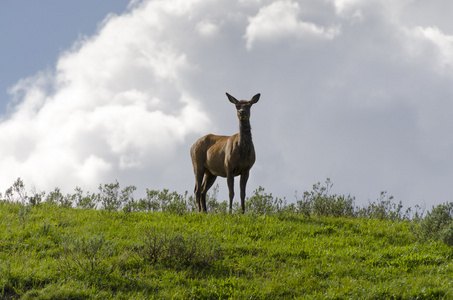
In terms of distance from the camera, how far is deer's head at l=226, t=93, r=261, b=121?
46.3 ft

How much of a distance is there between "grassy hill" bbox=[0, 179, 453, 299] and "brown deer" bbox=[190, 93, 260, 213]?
1.79m

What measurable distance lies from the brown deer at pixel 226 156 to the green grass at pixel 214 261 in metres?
2.17

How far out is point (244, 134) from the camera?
559 inches

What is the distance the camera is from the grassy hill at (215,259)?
8.53 metres

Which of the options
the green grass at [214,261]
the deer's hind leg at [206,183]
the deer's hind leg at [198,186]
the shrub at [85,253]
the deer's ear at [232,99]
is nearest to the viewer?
the green grass at [214,261]

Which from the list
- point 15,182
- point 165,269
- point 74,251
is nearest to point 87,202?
point 15,182

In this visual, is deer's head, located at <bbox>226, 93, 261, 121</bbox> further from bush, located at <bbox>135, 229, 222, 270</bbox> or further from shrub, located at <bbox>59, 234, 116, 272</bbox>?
shrub, located at <bbox>59, 234, 116, 272</bbox>

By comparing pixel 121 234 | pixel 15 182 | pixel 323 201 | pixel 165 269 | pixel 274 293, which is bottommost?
pixel 274 293

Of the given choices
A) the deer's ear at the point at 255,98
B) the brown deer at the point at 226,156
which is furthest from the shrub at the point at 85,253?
the deer's ear at the point at 255,98

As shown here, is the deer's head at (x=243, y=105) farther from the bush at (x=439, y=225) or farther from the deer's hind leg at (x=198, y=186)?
the bush at (x=439, y=225)

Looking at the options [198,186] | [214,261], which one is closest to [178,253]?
[214,261]

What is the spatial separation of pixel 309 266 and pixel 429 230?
440cm

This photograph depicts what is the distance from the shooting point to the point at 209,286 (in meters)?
8.70

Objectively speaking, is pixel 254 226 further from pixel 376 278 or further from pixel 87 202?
pixel 87 202
